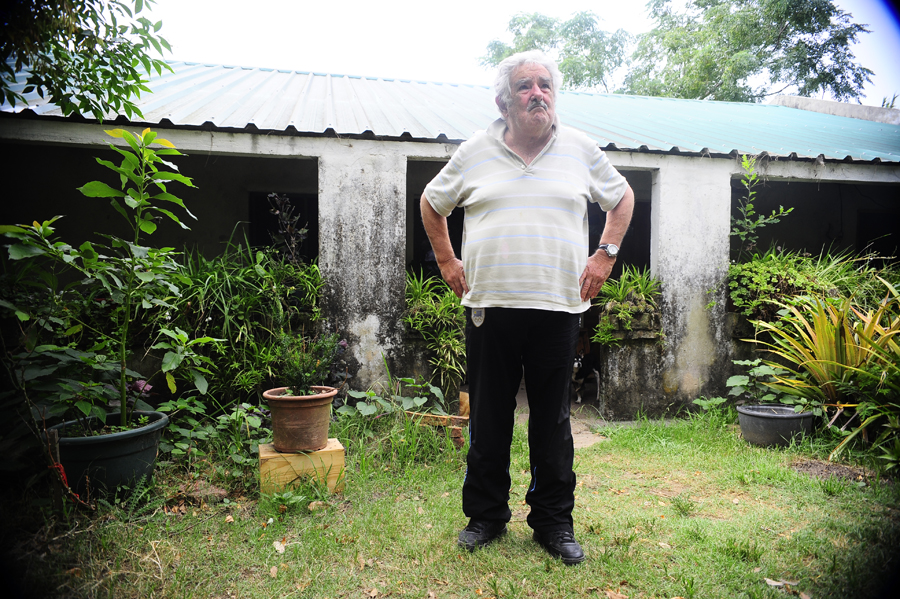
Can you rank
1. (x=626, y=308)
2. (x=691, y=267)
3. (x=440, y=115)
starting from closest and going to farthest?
1. (x=626, y=308)
2. (x=691, y=267)
3. (x=440, y=115)

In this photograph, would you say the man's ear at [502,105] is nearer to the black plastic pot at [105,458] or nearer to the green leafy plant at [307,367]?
the green leafy plant at [307,367]

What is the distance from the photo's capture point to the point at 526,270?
6.68 ft

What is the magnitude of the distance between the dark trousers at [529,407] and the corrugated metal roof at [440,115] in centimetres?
265

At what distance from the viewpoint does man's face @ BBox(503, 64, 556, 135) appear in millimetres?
2066

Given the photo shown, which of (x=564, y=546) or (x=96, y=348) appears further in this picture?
(x=96, y=348)

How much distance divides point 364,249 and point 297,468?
6.39 feet

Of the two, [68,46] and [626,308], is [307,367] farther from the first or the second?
[626,308]

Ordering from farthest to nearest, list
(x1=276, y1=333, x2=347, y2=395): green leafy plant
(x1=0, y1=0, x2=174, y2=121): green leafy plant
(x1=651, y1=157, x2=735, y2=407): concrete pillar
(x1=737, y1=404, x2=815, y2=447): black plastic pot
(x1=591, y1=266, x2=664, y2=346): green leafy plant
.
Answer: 1. (x1=651, y1=157, x2=735, y2=407): concrete pillar
2. (x1=591, y1=266, x2=664, y2=346): green leafy plant
3. (x1=737, y1=404, x2=815, y2=447): black plastic pot
4. (x1=276, y1=333, x2=347, y2=395): green leafy plant
5. (x1=0, y1=0, x2=174, y2=121): green leafy plant

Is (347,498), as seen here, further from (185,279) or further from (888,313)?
(888,313)

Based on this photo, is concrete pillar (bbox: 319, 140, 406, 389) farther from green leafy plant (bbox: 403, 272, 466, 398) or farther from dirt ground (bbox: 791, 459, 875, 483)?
dirt ground (bbox: 791, 459, 875, 483)

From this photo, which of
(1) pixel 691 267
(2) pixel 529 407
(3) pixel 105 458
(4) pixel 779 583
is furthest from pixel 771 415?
(3) pixel 105 458

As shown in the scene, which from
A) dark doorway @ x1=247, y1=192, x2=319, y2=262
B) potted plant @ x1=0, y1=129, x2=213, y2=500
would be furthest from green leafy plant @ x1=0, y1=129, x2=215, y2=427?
dark doorway @ x1=247, y1=192, x2=319, y2=262

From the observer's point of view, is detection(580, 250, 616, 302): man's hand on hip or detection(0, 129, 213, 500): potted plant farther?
detection(0, 129, 213, 500): potted plant

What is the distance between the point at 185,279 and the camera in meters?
2.80
